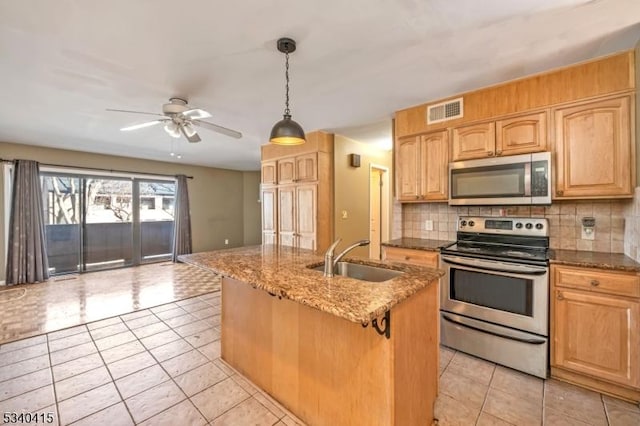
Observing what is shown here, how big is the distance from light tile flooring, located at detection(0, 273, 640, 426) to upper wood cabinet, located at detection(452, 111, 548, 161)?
6.12 feet

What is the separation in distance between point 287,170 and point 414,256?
8.14ft

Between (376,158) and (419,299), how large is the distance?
3.83 m

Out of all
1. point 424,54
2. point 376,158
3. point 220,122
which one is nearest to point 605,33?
point 424,54

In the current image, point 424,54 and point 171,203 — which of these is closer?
point 424,54

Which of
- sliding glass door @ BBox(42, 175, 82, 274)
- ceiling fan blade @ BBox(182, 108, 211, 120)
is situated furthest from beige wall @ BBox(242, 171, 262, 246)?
ceiling fan blade @ BBox(182, 108, 211, 120)

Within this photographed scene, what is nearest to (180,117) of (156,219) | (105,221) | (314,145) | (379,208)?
(314,145)

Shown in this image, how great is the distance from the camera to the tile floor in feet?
5.75

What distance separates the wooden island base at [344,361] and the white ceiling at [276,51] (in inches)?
65.1

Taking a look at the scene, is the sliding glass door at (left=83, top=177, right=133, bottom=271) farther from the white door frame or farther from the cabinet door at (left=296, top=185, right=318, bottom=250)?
the white door frame

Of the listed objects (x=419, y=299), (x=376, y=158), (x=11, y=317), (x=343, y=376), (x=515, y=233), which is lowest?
(x=11, y=317)

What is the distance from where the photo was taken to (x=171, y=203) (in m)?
6.76

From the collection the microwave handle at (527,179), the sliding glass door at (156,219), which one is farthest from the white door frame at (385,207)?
the sliding glass door at (156,219)

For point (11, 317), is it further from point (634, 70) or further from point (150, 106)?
point (634, 70)

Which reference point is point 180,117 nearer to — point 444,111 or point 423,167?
point 423,167
